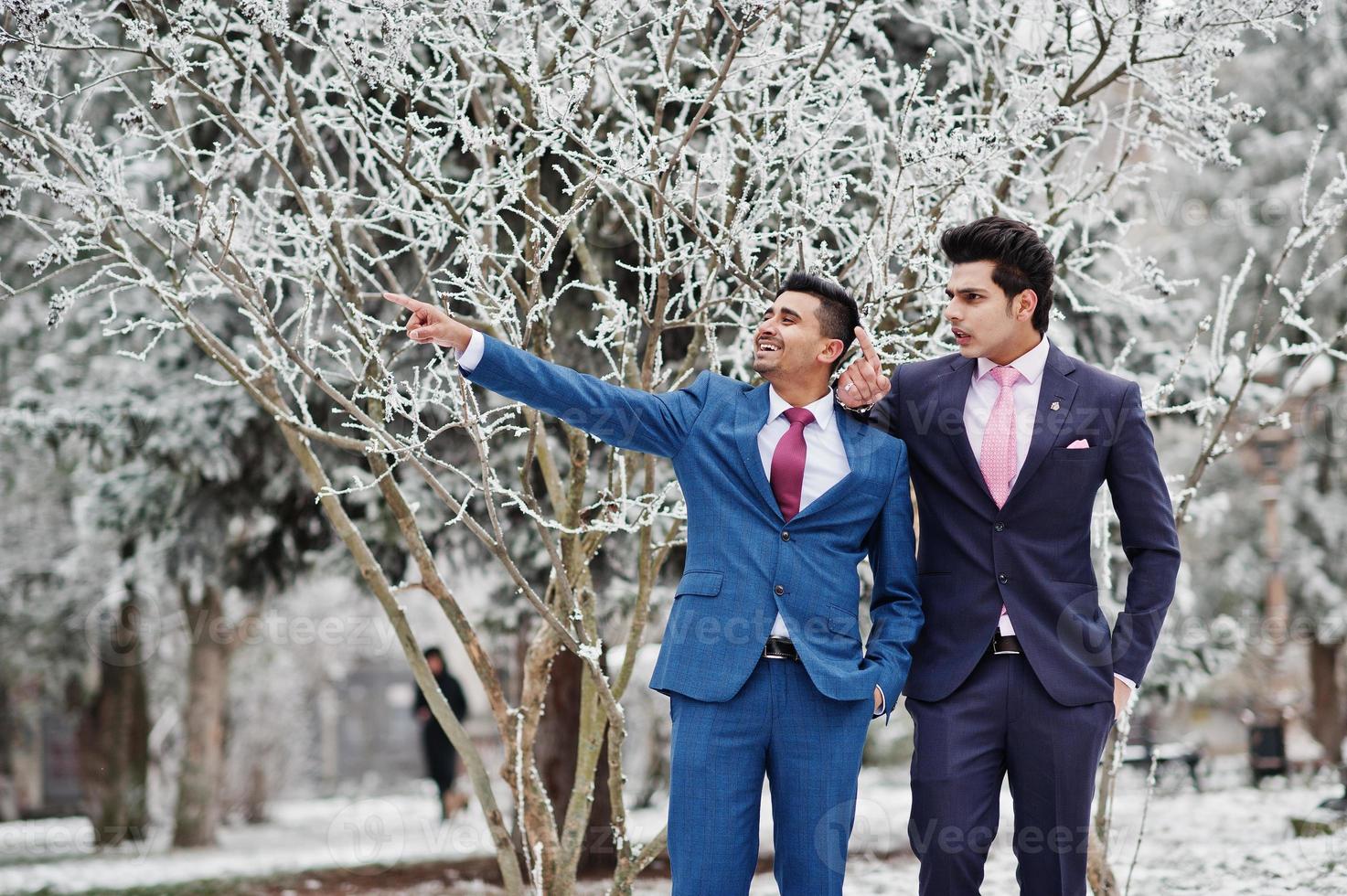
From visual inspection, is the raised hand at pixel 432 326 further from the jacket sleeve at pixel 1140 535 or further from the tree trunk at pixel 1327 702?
the tree trunk at pixel 1327 702

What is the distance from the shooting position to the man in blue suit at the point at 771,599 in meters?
3.24

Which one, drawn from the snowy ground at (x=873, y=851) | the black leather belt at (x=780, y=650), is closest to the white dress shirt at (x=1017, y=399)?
the black leather belt at (x=780, y=650)

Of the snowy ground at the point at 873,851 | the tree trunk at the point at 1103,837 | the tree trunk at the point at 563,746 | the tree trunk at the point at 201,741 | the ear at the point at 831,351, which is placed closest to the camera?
the ear at the point at 831,351

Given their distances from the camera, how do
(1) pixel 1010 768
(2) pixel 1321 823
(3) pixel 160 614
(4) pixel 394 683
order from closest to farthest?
(1) pixel 1010 768 < (2) pixel 1321 823 < (3) pixel 160 614 < (4) pixel 394 683

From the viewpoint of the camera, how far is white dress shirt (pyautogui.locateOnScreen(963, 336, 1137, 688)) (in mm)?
3396

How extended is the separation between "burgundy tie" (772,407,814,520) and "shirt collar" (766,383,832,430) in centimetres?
8

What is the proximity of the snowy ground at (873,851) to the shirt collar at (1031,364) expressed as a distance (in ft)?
11.3

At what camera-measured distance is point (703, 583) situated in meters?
3.31

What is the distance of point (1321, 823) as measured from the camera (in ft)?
25.9

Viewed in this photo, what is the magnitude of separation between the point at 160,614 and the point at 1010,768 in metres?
12.7

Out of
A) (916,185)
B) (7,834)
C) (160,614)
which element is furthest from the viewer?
(7,834)

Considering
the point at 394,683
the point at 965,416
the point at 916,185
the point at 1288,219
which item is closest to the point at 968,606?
the point at 965,416

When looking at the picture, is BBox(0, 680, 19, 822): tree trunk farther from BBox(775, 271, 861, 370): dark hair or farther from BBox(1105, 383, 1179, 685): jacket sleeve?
BBox(1105, 383, 1179, 685): jacket sleeve

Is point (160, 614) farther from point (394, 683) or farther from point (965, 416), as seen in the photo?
point (394, 683)
